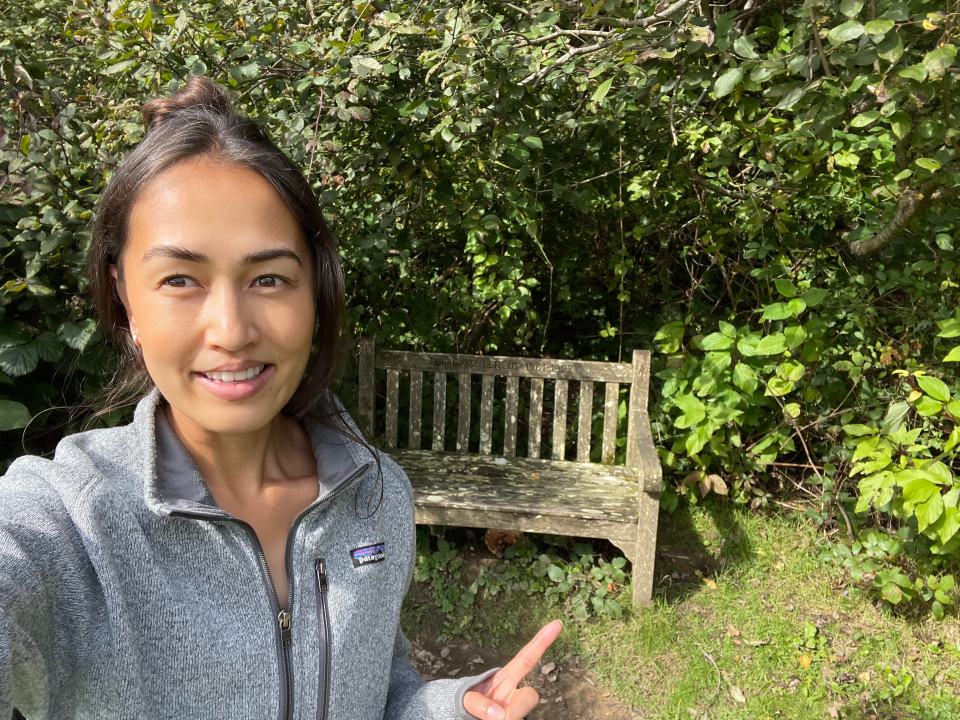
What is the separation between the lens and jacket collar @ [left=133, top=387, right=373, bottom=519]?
1.07 metres

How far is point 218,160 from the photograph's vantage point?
1.12 m

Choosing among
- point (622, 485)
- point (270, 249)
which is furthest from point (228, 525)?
point (622, 485)

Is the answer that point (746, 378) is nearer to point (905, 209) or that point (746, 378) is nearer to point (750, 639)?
point (905, 209)

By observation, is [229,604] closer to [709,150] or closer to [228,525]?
[228,525]

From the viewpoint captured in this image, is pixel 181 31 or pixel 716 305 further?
pixel 716 305

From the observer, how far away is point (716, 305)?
448cm

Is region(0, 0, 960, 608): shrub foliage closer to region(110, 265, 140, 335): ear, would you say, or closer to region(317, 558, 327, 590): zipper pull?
region(110, 265, 140, 335): ear

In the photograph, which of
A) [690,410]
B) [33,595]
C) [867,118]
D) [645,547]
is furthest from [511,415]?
[33,595]

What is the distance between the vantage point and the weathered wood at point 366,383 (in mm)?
4098

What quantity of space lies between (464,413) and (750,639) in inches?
72.8

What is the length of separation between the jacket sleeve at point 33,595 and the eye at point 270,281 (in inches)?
15.6

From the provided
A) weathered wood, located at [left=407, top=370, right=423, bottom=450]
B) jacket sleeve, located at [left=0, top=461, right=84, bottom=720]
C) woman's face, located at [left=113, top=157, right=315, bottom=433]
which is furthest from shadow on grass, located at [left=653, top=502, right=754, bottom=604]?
jacket sleeve, located at [left=0, top=461, right=84, bottom=720]

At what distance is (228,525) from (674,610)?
289 centimetres

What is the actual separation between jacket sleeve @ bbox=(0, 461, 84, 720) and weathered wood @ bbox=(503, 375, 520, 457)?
3.27m
